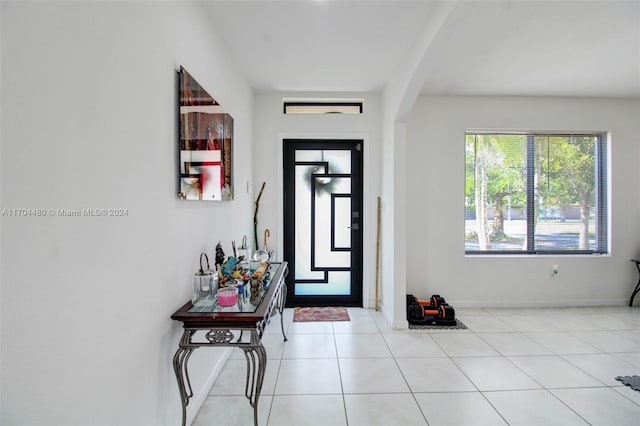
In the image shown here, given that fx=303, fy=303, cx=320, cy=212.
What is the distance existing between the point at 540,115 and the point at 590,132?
755 mm

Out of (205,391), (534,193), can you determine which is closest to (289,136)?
(205,391)

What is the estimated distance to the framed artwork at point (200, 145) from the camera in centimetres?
170

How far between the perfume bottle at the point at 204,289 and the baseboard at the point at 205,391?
0.66 metres

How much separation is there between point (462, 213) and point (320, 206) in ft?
6.01

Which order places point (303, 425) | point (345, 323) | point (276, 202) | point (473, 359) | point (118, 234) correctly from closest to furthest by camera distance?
point (118, 234) → point (303, 425) → point (473, 359) → point (345, 323) → point (276, 202)

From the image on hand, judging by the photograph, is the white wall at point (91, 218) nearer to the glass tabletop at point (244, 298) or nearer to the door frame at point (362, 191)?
the glass tabletop at point (244, 298)

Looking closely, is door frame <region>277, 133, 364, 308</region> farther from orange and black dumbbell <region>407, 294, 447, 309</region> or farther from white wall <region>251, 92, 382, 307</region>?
orange and black dumbbell <region>407, 294, 447, 309</region>

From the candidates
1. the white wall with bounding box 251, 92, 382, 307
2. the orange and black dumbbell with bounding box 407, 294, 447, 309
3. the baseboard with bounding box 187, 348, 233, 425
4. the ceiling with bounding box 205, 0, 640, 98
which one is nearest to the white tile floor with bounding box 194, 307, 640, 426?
the baseboard with bounding box 187, 348, 233, 425

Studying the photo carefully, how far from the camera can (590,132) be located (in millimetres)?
4035

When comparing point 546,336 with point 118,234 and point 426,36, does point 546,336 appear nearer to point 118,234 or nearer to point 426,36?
point 426,36

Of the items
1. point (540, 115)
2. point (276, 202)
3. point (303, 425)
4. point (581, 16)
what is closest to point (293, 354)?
point (303, 425)

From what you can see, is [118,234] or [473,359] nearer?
[118,234]

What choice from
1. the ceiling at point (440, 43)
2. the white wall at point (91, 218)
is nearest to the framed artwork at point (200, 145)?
the white wall at point (91, 218)

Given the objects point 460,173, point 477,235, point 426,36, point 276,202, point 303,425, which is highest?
point 426,36
